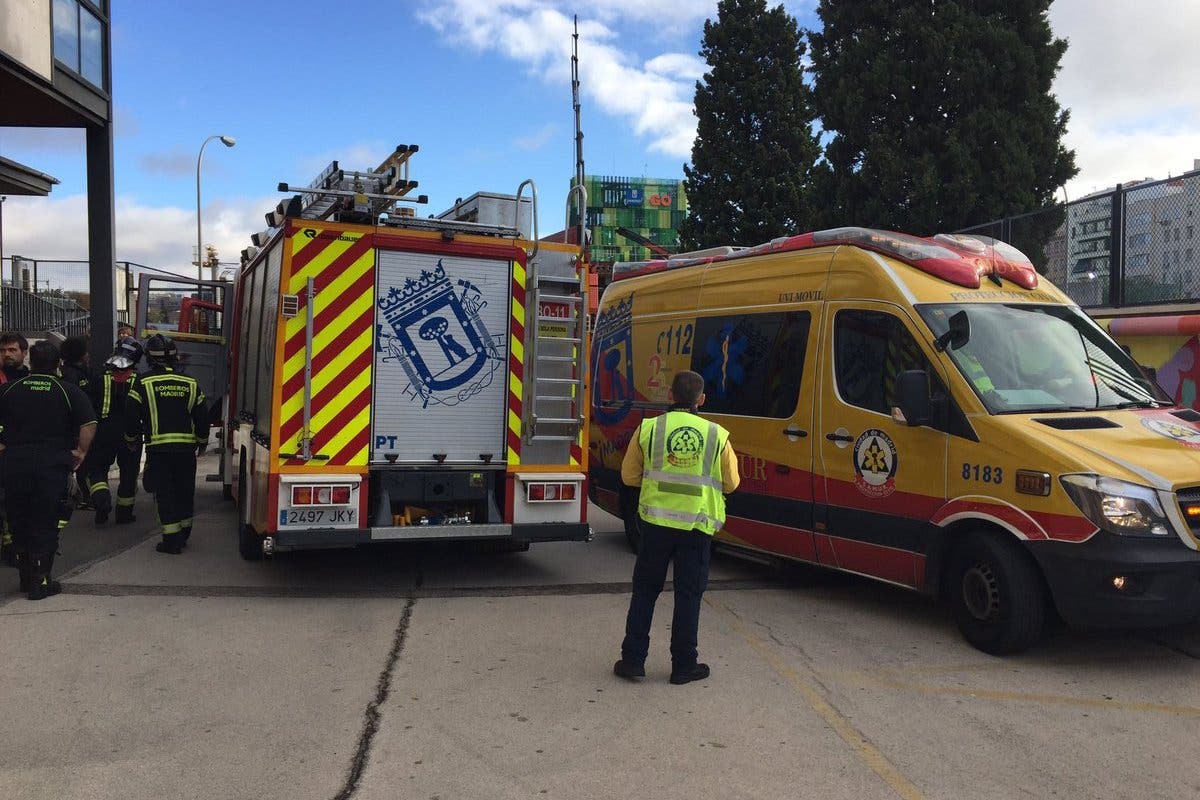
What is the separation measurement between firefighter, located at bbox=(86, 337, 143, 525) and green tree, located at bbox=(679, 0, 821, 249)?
19679 mm

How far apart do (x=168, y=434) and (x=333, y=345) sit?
8.35ft

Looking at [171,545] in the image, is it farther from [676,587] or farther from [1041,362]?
[1041,362]

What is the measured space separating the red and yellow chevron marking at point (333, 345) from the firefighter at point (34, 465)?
62.9 inches

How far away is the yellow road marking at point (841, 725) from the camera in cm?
380

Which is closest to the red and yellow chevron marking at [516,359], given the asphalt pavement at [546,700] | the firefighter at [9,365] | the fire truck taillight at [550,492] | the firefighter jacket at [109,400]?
the fire truck taillight at [550,492]

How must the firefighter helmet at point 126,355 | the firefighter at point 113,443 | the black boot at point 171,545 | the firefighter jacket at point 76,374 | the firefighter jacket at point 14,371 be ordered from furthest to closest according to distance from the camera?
1. the firefighter helmet at point 126,355
2. the firefighter at point 113,443
3. the firefighter jacket at point 76,374
4. the black boot at point 171,545
5. the firefighter jacket at point 14,371

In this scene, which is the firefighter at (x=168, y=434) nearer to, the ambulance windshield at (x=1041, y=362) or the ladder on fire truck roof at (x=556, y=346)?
the ladder on fire truck roof at (x=556, y=346)

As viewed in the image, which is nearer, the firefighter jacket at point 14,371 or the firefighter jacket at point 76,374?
the firefighter jacket at point 14,371

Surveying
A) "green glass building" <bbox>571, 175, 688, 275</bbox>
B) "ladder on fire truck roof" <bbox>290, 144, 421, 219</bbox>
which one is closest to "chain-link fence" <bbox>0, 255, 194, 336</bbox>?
"ladder on fire truck roof" <bbox>290, 144, 421, 219</bbox>

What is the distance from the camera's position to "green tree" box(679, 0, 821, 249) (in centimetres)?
2719

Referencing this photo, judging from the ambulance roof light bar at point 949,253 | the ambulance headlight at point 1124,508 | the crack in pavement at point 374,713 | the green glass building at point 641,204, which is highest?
the green glass building at point 641,204

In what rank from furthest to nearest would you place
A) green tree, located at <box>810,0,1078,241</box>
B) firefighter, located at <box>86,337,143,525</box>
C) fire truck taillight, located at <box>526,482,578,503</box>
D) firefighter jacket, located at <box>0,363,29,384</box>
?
green tree, located at <box>810,0,1078,241</box> < firefighter, located at <box>86,337,143,525</box> < firefighter jacket, located at <box>0,363,29,384</box> < fire truck taillight, located at <box>526,482,578,503</box>

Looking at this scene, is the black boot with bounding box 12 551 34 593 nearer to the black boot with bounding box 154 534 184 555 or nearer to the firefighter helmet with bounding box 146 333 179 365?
the black boot with bounding box 154 534 184 555

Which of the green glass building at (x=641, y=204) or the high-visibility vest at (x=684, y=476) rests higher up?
the green glass building at (x=641, y=204)
